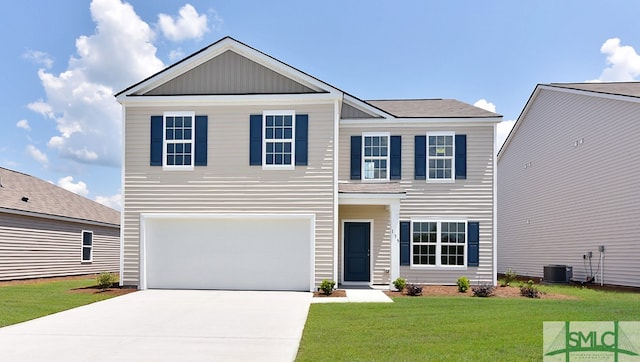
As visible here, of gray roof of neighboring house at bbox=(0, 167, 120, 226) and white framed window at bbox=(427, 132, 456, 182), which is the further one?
gray roof of neighboring house at bbox=(0, 167, 120, 226)

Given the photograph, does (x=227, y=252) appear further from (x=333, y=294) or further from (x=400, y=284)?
(x=400, y=284)

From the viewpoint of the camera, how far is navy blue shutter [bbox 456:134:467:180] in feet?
60.0

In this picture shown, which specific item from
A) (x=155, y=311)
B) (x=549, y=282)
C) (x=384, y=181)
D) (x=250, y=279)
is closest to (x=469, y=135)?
(x=384, y=181)

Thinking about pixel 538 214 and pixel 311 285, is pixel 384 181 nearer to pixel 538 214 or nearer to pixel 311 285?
pixel 311 285

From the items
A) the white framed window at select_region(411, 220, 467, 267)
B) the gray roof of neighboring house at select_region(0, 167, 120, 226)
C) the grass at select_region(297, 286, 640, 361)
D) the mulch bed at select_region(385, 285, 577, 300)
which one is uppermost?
the gray roof of neighboring house at select_region(0, 167, 120, 226)

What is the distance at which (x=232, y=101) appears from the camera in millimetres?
16406

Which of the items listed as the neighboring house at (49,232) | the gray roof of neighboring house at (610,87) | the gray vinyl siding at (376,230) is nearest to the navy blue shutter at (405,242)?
the gray vinyl siding at (376,230)

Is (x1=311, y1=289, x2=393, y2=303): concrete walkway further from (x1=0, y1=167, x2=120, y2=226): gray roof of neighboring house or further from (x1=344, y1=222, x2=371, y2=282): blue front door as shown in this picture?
(x1=0, y1=167, x2=120, y2=226): gray roof of neighboring house

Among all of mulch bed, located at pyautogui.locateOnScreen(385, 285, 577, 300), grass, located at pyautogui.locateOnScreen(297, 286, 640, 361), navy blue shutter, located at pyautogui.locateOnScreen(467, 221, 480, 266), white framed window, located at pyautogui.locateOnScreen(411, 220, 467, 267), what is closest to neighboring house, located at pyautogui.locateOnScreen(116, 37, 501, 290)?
mulch bed, located at pyautogui.locateOnScreen(385, 285, 577, 300)

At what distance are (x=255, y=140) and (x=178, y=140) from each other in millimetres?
2391

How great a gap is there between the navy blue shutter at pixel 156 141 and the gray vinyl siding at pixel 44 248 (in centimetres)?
679

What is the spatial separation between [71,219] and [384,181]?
43.6 feet

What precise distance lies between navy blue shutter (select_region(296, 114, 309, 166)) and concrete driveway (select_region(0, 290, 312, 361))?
4.31m

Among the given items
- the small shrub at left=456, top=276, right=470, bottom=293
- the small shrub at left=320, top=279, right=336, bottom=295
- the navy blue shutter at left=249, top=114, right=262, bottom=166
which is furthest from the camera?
the navy blue shutter at left=249, top=114, right=262, bottom=166
